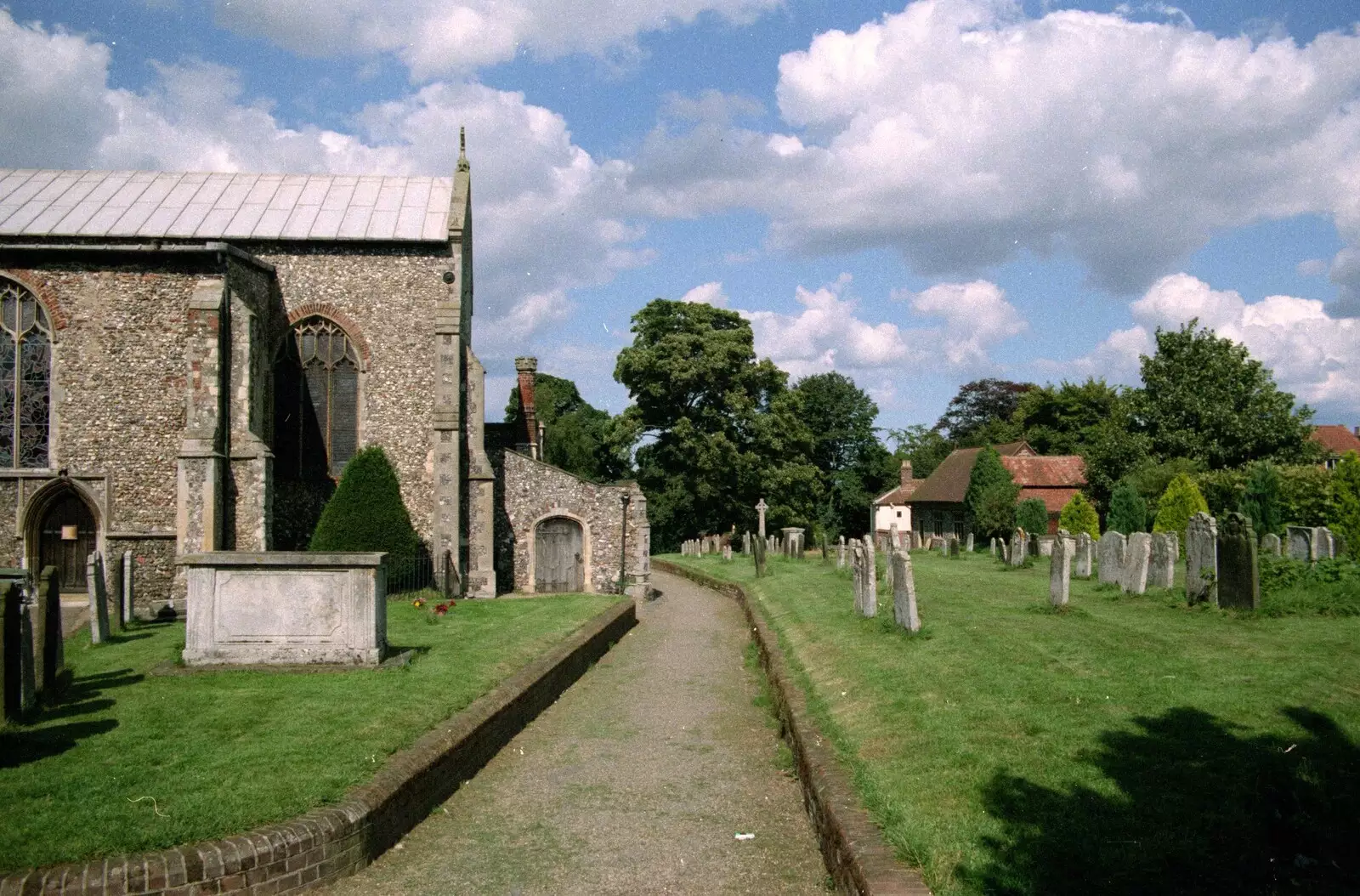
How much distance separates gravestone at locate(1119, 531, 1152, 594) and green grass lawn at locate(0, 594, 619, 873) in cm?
983

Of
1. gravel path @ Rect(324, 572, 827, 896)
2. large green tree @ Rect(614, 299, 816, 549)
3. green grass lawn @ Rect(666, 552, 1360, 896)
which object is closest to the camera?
green grass lawn @ Rect(666, 552, 1360, 896)

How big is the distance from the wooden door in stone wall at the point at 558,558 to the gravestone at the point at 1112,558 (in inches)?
516

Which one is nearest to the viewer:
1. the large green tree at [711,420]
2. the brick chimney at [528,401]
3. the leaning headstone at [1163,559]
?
the leaning headstone at [1163,559]

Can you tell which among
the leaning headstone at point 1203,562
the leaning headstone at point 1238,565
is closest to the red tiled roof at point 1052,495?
the leaning headstone at point 1203,562

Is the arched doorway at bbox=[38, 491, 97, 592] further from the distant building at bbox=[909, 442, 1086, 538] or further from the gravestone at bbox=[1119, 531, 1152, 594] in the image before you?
the distant building at bbox=[909, 442, 1086, 538]

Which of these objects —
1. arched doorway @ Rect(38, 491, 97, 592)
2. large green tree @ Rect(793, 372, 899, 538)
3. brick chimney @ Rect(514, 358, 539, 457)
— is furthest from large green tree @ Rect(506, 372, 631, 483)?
arched doorway @ Rect(38, 491, 97, 592)

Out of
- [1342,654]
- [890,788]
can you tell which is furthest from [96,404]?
[1342,654]

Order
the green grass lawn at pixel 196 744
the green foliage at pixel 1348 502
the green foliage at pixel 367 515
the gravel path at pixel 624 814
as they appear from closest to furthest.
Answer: the green grass lawn at pixel 196 744
the gravel path at pixel 624 814
the green foliage at pixel 367 515
the green foliage at pixel 1348 502

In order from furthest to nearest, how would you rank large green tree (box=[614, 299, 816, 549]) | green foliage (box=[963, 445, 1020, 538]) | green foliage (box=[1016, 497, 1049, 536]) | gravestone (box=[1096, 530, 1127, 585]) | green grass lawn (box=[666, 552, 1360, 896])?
large green tree (box=[614, 299, 816, 549]), green foliage (box=[963, 445, 1020, 538]), green foliage (box=[1016, 497, 1049, 536]), gravestone (box=[1096, 530, 1127, 585]), green grass lawn (box=[666, 552, 1360, 896])

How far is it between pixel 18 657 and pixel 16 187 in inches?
886

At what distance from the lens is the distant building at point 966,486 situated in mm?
58375

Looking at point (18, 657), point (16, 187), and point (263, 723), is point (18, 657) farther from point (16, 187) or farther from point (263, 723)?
point (16, 187)

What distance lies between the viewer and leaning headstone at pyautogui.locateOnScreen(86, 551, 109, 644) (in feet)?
48.4

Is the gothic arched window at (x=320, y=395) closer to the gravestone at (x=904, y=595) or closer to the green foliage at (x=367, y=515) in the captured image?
the green foliage at (x=367, y=515)
